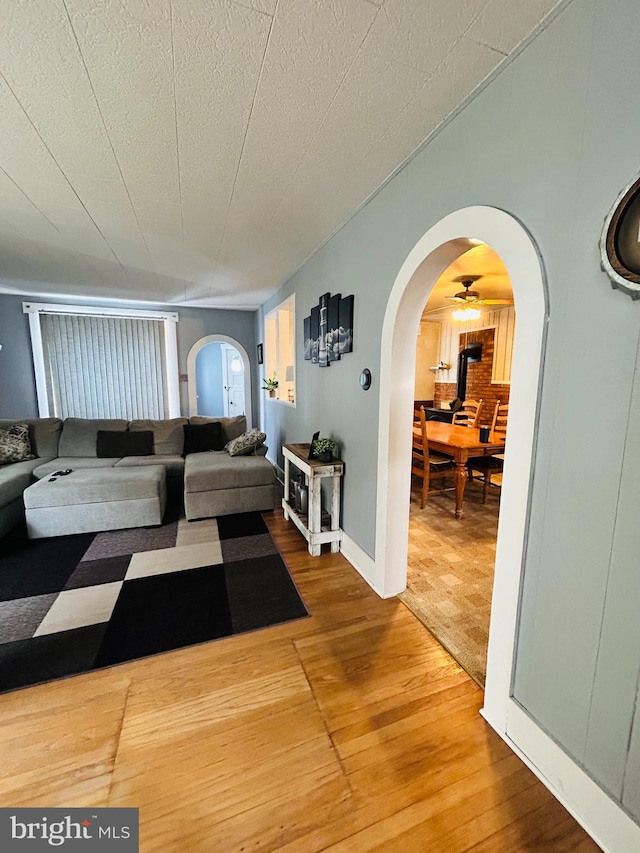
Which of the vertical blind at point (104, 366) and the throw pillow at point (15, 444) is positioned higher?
the vertical blind at point (104, 366)

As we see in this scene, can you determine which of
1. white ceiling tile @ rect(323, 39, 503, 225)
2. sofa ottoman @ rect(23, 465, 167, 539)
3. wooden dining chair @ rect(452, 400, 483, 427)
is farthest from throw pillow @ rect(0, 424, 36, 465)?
wooden dining chair @ rect(452, 400, 483, 427)

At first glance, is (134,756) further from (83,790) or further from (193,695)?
(193,695)

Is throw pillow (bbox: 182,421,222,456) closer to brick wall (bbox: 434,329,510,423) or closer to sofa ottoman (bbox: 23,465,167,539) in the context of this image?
sofa ottoman (bbox: 23,465,167,539)

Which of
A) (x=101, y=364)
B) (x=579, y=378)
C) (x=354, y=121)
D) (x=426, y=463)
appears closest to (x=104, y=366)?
(x=101, y=364)

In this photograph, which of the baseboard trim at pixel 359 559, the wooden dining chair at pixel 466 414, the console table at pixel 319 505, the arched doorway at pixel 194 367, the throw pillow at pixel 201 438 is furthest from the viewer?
the arched doorway at pixel 194 367

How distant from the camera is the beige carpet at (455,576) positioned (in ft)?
6.06

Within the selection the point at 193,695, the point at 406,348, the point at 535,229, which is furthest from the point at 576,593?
the point at 193,695

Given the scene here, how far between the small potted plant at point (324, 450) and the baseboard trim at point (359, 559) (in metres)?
0.61

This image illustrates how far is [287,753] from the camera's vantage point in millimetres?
1280

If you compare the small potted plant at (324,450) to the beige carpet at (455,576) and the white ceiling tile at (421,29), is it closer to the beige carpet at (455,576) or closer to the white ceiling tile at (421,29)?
the beige carpet at (455,576)

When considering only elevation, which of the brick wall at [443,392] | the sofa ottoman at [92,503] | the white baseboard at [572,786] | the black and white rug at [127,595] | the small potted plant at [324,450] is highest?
the brick wall at [443,392]

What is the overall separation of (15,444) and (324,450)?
3.45 meters

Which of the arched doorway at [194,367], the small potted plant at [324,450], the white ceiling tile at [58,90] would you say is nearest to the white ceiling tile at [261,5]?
the white ceiling tile at [58,90]

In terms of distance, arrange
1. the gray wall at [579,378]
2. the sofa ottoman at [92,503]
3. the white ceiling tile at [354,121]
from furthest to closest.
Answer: the sofa ottoman at [92,503]
the white ceiling tile at [354,121]
the gray wall at [579,378]
